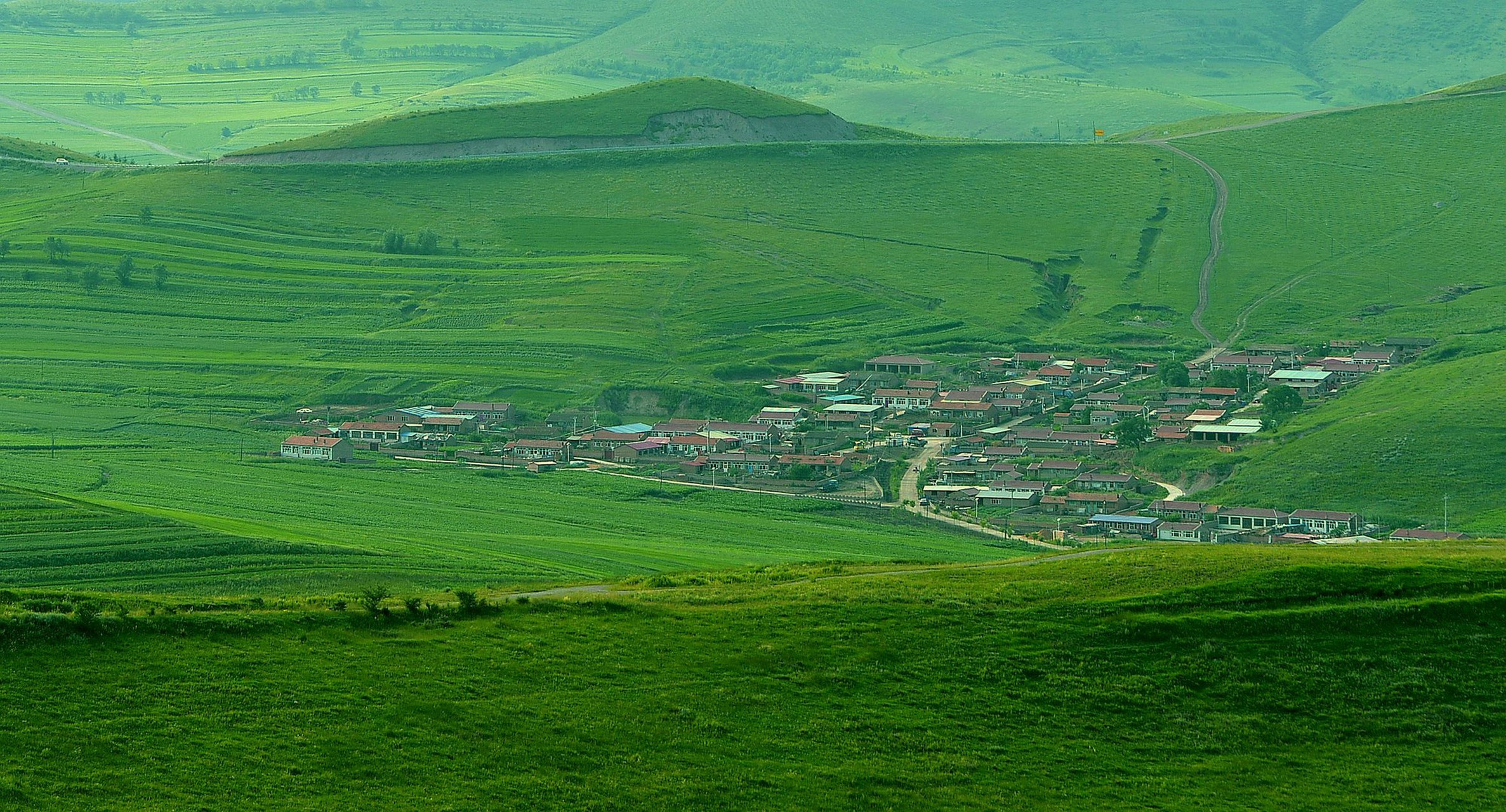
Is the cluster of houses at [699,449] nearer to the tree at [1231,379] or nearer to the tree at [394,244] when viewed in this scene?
the tree at [1231,379]

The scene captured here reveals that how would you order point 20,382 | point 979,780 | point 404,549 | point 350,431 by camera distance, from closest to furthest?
point 979,780, point 404,549, point 350,431, point 20,382

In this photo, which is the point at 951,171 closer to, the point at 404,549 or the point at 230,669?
the point at 404,549

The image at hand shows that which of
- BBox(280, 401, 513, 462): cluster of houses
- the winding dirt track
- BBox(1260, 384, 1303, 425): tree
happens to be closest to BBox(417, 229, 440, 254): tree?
BBox(280, 401, 513, 462): cluster of houses

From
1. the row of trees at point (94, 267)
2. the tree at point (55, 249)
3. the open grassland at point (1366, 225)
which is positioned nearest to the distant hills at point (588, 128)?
the tree at point (55, 249)

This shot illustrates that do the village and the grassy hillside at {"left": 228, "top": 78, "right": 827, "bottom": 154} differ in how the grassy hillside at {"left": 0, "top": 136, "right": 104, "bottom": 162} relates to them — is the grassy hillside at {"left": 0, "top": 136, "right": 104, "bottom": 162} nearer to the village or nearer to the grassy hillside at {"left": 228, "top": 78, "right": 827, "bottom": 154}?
the grassy hillside at {"left": 228, "top": 78, "right": 827, "bottom": 154}

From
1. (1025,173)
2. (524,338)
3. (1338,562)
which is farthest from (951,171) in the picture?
(1338,562)

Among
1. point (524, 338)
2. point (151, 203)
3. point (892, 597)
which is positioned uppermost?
point (151, 203)
